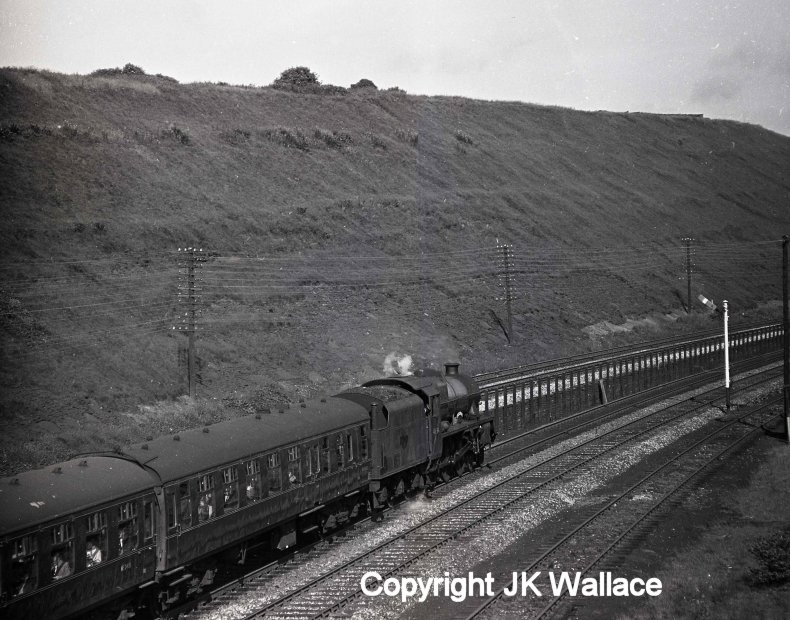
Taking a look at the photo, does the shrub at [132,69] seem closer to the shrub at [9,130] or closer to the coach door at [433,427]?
the shrub at [9,130]

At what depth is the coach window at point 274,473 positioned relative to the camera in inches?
620

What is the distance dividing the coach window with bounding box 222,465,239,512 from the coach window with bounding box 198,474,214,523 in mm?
353

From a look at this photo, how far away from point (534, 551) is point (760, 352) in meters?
45.9

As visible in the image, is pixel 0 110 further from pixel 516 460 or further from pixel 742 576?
pixel 742 576

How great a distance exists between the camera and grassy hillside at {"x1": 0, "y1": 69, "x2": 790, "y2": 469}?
33.4 metres

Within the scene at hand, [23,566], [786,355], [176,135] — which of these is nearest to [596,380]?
[786,355]

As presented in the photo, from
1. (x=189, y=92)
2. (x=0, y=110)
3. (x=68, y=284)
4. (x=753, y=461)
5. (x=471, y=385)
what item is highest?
(x=189, y=92)

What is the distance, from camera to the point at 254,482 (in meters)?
15.3

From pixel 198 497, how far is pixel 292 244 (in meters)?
39.1

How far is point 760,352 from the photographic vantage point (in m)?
57.2

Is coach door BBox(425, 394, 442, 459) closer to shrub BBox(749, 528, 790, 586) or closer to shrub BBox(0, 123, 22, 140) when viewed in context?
shrub BBox(749, 528, 790, 586)

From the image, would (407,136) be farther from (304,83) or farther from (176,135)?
(176,135)

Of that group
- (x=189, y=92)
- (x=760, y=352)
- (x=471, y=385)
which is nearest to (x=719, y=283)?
(x=760, y=352)

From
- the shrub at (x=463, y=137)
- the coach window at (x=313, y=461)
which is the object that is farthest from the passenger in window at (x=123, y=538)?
the shrub at (x=463, y=137)
